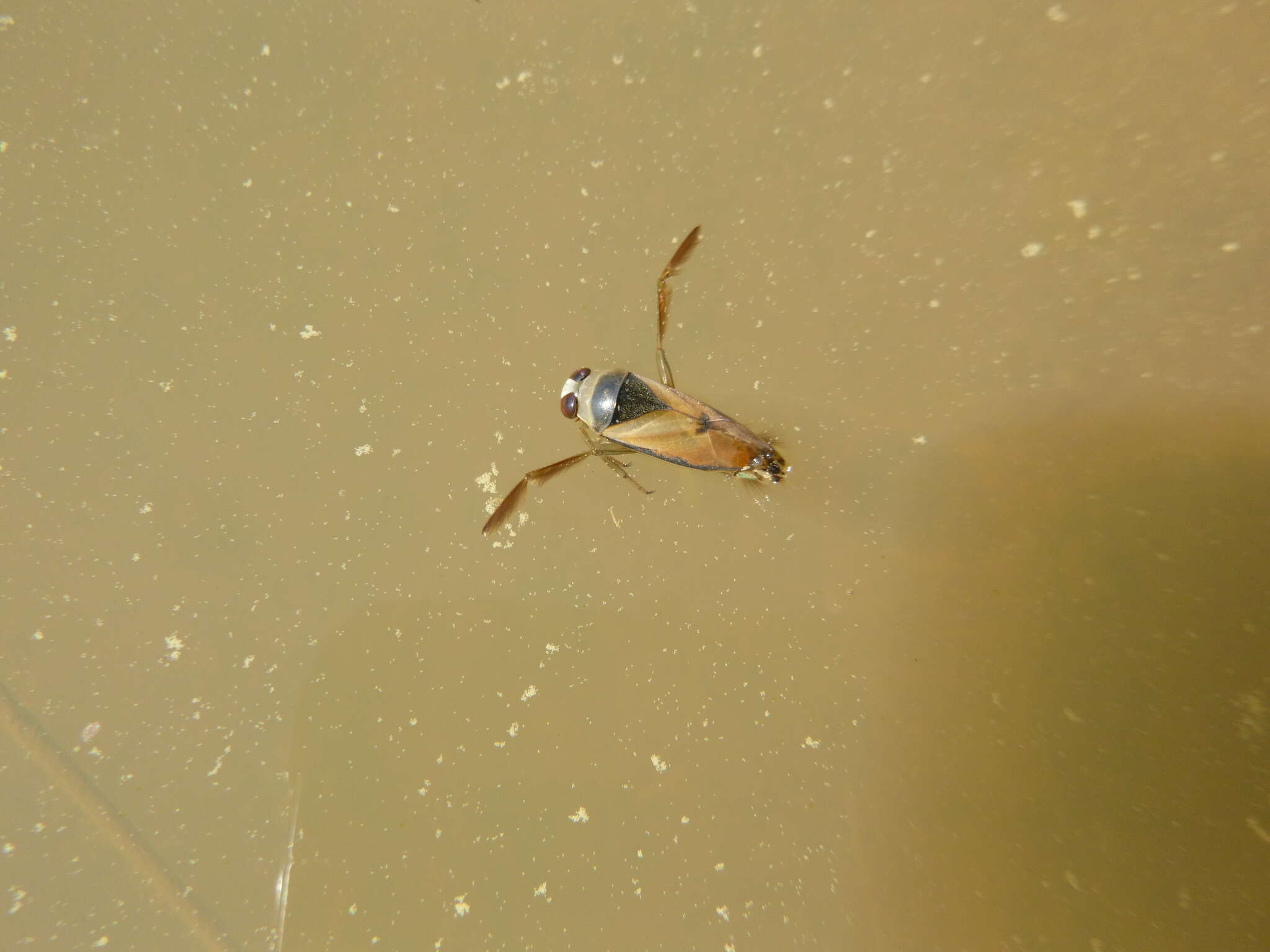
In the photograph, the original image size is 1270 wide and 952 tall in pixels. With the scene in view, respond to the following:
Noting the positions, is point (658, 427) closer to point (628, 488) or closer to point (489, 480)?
point (628, 488)

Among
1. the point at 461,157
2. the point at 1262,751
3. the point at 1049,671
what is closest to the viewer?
the point at 1262,751

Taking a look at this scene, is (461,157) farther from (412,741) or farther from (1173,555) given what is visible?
(1173,555)

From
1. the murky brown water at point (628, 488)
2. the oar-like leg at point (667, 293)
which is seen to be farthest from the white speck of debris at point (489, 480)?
the oar-like leg at point (667, 293)

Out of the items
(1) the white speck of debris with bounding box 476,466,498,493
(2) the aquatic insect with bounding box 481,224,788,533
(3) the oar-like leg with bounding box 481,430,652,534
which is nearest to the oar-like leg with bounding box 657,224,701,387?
(2) the aquatic insect with bounding box 481,224,788,533

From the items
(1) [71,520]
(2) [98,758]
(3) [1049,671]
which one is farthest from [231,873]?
(3) [1049,671]

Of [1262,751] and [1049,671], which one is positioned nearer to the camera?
[1262,751]

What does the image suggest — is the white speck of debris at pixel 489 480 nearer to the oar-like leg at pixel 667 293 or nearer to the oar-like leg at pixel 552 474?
the oar-like leg at pixel 552 474

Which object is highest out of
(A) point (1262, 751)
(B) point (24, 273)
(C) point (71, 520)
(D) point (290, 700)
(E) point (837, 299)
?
(B) point (24, 273)

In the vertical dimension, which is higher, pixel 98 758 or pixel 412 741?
pixel 98 758

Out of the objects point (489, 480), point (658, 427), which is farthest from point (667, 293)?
point (489, 480)
